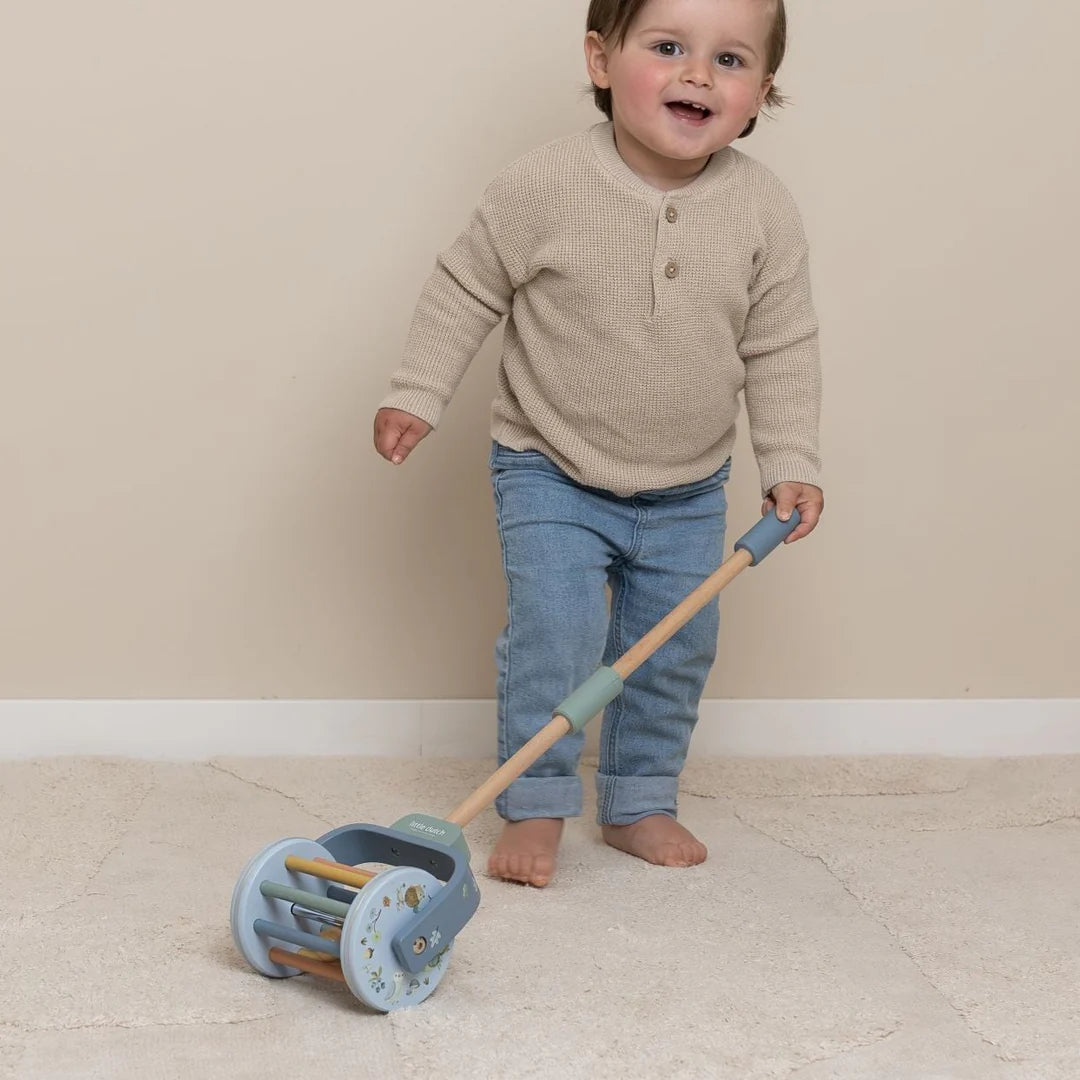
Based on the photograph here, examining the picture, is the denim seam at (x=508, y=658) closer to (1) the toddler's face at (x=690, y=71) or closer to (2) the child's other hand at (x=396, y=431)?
(2) the child's other hand at (x=396, y=431)

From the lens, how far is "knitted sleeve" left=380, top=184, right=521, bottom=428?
4.42 feet

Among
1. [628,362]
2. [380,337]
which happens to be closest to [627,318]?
[628,362]

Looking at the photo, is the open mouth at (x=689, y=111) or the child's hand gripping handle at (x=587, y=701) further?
the open mouth at (x=689, y=111)

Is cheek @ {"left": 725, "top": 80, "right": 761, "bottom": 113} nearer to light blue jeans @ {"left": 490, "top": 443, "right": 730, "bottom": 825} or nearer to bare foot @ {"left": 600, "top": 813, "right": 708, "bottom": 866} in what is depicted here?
light blue jeans @ {"left": 490, "top": 443, "right": 730, "bottom": 825}

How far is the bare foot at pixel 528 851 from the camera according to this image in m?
1.30

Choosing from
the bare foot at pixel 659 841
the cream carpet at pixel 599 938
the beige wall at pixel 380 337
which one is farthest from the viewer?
the beige wall at pixel 380 337

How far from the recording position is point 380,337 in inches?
63.7

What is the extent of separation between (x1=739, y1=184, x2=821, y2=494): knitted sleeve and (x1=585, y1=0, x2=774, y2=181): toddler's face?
0.11 metres

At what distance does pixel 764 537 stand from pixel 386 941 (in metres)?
0.50

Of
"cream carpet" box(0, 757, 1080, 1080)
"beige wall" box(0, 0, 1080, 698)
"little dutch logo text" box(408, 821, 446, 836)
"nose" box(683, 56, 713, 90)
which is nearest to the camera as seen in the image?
"cream carpet" box(0, 757, 1080, 1080)

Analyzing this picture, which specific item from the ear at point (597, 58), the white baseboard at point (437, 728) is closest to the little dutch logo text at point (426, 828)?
the white baseboard at point (437, 728)

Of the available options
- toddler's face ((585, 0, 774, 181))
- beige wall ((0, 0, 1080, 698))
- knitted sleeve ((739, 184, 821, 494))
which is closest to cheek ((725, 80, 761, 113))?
toddler's face ((585, 0, 774, 181))

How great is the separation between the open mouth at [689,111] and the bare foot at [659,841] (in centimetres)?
64

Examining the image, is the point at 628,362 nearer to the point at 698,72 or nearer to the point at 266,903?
the point at 698,72
